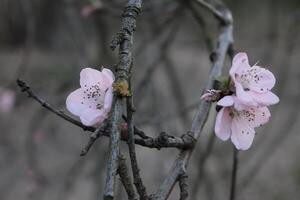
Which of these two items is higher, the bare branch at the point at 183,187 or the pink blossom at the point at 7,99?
the pink blossom at the point at 7,99

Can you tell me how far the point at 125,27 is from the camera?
34.3 inches

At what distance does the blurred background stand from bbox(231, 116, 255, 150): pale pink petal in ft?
4.40

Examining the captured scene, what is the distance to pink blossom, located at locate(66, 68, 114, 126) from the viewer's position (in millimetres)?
1008

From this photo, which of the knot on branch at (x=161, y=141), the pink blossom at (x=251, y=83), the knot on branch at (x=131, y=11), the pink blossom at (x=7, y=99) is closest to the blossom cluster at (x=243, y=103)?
the pink blossom at (x=251, y=83)

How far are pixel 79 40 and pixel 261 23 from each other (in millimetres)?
6378

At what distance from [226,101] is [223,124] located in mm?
86

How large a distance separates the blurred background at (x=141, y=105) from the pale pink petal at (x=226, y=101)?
1403 mm

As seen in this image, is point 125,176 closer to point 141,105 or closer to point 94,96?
point 94,96

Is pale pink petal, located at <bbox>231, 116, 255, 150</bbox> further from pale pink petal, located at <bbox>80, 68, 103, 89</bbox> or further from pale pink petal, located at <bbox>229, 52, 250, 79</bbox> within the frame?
pale pink petal, located at <bbox>80, 68, 103, 89</bbox>

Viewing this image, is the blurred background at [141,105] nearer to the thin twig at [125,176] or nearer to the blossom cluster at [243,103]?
the blossom cluster at [243,103]

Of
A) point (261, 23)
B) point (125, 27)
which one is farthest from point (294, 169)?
point (125, 27)

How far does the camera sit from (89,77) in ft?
3.60

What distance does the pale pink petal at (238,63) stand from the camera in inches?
43.4

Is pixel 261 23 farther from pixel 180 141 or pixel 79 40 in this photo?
pixel 180 141
